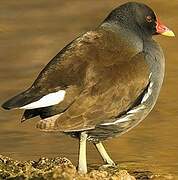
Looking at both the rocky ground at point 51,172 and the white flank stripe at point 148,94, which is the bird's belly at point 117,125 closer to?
the white flank stripe at point 148,94

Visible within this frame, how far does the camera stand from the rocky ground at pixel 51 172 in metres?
6.17

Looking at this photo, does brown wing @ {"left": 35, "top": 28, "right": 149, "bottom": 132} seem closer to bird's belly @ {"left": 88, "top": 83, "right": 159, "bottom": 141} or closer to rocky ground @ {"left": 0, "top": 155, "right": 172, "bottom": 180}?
bird's belly @ {"left": 88, "top": 83, "right": 159, "bottom": 141}

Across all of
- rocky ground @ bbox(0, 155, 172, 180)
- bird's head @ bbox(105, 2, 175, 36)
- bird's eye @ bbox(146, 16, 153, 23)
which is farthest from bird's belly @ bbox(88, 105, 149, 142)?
bird's eye @ bbox(146, 16, 153, 23)

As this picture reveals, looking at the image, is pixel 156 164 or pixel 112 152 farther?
pixel 112 152

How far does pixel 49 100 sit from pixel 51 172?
1.91ft

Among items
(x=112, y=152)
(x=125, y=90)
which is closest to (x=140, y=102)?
(x=125, y=90)

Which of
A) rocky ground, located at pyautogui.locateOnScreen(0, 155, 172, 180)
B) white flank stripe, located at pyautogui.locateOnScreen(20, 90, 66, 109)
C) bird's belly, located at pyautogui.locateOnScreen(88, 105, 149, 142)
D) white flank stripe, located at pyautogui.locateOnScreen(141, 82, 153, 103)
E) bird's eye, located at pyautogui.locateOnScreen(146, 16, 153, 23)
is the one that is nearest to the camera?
rocky ground, located at pyautogui.locateOnScreen(0, 155, 172, 180)

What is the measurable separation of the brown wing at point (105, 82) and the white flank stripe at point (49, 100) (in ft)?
0.35

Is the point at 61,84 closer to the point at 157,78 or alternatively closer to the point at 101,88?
the point at 101,88

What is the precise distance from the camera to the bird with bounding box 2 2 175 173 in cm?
662

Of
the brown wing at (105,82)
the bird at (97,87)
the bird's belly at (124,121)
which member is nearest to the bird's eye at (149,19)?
the bird at (97,87)

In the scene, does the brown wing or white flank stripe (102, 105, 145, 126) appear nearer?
the brown wing

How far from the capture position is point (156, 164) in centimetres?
805

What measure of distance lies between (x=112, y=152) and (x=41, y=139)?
0.72m
